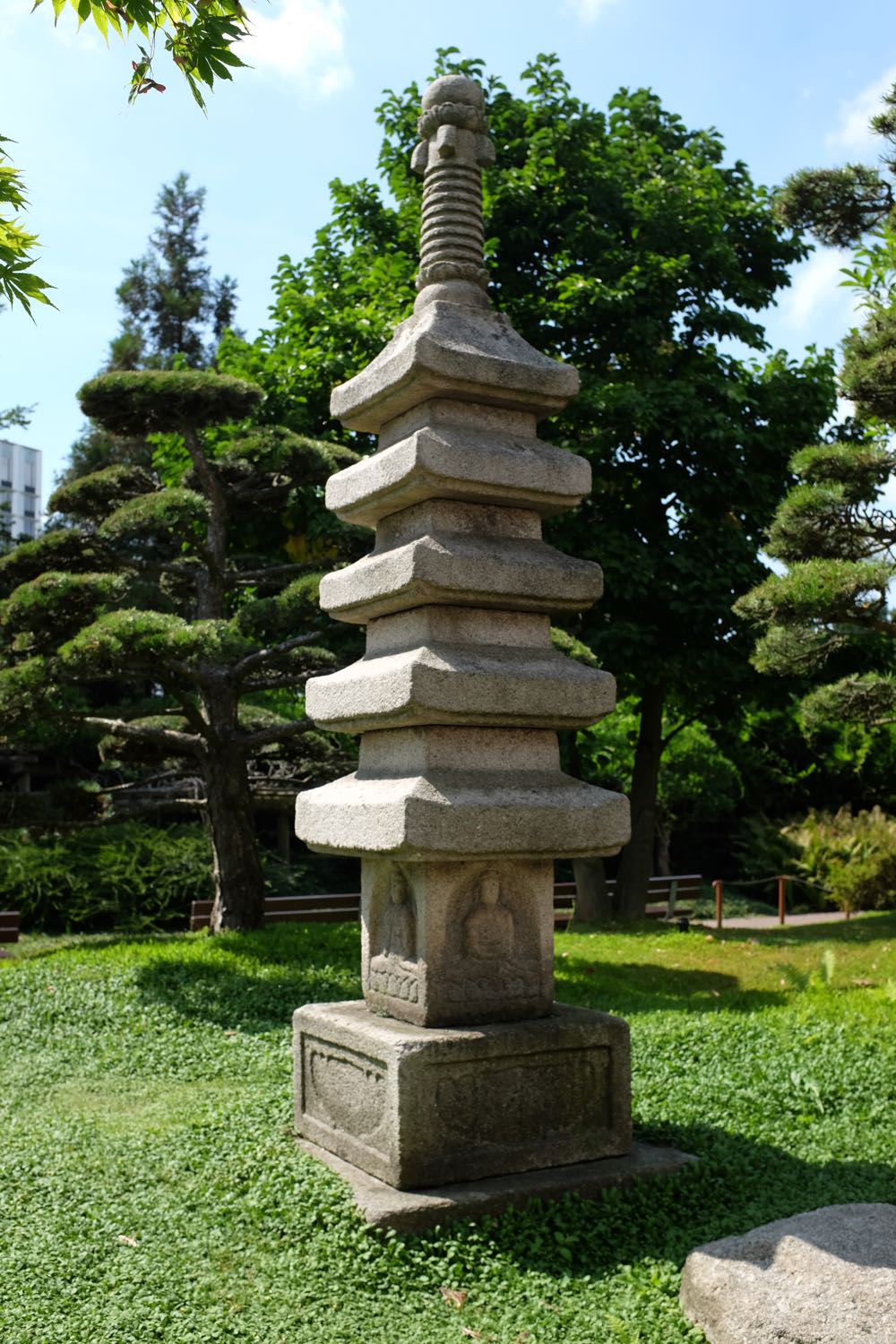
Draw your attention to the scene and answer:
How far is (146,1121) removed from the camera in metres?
6.92

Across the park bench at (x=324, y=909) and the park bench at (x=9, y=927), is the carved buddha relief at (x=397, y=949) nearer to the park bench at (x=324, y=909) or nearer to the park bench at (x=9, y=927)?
the park bench at (x=324, y=909)

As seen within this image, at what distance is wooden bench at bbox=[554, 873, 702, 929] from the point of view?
59.3ft

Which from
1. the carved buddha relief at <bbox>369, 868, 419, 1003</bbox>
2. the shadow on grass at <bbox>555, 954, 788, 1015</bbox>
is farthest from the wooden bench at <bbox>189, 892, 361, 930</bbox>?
the carved buddha relief at <bbox>369, 868, 419, 1003</bbox>

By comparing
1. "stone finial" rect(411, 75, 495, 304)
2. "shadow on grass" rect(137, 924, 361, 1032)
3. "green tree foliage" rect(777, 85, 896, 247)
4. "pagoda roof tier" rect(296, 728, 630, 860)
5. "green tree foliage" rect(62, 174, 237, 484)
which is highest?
"green tree foliage" rect(62, 174, 237, 484)

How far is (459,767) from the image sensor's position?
5.85m

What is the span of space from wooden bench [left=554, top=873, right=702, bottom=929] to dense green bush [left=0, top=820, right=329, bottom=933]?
5462 millimetres

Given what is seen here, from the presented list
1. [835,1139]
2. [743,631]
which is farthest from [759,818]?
[835,1139]

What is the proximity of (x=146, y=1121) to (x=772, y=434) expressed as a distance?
12.4m

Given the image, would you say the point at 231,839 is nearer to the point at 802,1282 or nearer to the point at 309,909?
the point at 309,909

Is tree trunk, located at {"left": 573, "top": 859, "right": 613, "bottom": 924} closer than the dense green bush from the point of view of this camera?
No

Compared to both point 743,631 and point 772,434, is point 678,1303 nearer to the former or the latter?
point 743,631

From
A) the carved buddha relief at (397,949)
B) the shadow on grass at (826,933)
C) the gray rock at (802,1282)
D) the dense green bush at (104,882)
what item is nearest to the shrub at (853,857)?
the shadow on grass at (826,933)

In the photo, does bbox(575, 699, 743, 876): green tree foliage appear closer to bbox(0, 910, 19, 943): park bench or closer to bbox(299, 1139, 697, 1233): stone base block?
bbox(0, 910, 19, 943): park bench

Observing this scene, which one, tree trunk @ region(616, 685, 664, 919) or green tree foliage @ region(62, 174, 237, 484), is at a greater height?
green tree foliage @ region(62, 174, 237, 484)
